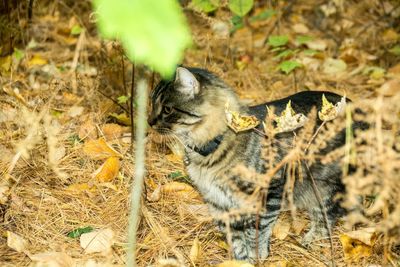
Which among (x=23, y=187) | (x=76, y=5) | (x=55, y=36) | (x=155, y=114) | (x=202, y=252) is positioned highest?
(x=76, y=5)

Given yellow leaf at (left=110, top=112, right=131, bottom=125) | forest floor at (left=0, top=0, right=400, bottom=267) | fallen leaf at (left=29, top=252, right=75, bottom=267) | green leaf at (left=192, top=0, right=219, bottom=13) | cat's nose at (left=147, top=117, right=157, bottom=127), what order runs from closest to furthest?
fallen leaf at (left=29, top=252, right=75, bottom=267), forest floor at (left=0, top=0, right=400, bottom=267), cat's nose at (left=147, top=117, right=157, bottom=127), yellow leaf at (left=110, top=112, right=131, bottom=125), green leaf at (left=192, top=0, right=219, bottom=13)

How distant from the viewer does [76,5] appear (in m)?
5.21

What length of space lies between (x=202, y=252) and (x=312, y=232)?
0.71 meters

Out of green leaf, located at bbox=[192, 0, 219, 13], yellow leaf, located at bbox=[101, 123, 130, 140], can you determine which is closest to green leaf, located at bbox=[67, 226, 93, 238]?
yellow leaf, located at bbox=[101, 123, 130, 140]

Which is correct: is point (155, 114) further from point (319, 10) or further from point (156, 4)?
point (319, 10)

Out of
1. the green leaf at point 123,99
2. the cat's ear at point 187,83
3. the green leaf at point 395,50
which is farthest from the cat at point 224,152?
the green leaf at point 395,50

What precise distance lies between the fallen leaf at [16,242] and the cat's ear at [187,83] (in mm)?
1168

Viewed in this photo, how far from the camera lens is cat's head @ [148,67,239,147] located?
2.94 metres

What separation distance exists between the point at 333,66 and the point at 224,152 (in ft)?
6.69

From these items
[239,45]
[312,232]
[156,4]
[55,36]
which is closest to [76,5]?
[55,36]

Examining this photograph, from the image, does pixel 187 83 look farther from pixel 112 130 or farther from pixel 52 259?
pixel 52 259

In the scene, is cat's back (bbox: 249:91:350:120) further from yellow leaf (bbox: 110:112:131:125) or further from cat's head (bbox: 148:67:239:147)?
yellow leaf (bbox: 110:112:131:125)

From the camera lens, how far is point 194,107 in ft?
9.71

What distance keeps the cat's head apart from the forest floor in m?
0.48
